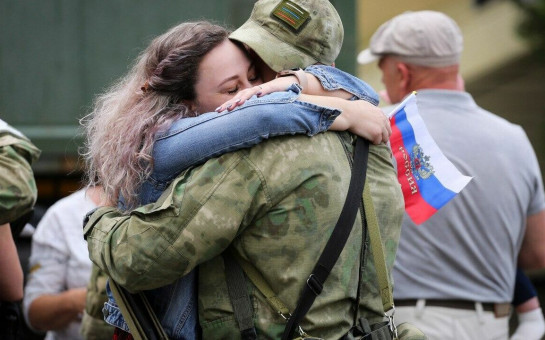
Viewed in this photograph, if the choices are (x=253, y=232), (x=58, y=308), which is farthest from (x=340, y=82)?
(x=58, y=308)

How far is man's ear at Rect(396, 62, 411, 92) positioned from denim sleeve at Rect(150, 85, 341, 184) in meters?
1.88

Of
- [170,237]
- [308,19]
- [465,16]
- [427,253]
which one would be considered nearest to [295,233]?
[170,237]

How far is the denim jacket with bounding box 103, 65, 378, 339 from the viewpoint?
2348 millimetres

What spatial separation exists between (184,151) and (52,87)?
14.5 ft

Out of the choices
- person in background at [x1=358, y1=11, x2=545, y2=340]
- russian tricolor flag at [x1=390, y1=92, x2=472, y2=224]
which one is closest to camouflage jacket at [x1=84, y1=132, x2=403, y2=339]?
russian tricolor flag at [x1=390, y1=92, x2=472, y2=224]

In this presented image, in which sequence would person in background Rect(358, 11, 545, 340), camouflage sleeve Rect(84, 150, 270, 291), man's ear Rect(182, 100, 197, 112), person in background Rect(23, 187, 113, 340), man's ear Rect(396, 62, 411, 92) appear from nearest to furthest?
camouflage sleeve Rect(84, 150, 270, 291)
man's ear Rect(182, 100, 197, 112)
person in background Rect(358, 11, 545, 340)
man's ear Rect(396, 62, 411, 92)
person in background Rect(23, 187, 113, 340)

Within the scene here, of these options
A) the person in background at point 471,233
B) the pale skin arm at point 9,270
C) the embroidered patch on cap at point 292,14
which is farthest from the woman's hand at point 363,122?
the pale skin arm at point 9,270

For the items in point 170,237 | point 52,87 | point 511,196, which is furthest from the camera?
point 52,87

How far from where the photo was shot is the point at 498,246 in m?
4.00

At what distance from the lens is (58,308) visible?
434cm

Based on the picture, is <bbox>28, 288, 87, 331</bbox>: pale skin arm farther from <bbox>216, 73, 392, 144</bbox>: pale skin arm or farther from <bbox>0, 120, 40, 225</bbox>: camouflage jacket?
<bbox>216, 73, 392, 144</bbox>: pale skin arm

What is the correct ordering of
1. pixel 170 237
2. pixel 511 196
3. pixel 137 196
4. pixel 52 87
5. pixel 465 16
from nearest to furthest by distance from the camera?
1. pixel 170 237
2. pixel 137 196
3. pixel 511 196
4. pixel 52 87
5. pixel 465 16

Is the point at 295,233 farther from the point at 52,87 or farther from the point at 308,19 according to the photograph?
the point at 52,87

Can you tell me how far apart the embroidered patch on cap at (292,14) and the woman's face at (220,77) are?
0.16m
